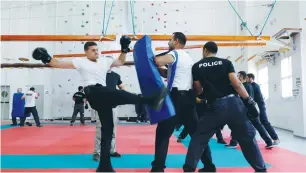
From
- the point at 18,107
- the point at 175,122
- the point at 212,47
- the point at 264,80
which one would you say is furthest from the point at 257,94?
the point at 18,107

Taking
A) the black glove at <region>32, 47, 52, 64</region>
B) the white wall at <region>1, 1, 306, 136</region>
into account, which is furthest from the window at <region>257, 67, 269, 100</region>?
the black glove at <region>32, 47, 52, 64</region>

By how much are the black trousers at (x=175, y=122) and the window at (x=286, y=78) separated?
6.83 meters

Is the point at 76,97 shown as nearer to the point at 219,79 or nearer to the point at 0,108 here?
the point at 0,108

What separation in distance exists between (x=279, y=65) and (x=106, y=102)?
7.90 m

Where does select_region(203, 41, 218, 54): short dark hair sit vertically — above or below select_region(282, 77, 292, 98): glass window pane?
above

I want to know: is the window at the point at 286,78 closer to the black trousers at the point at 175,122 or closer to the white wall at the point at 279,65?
the white wall at the point at 279,65

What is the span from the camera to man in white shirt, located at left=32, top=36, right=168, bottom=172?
298 centimetres

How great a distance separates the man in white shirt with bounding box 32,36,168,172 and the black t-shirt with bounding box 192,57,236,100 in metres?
0.49

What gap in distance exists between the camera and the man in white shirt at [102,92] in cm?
298

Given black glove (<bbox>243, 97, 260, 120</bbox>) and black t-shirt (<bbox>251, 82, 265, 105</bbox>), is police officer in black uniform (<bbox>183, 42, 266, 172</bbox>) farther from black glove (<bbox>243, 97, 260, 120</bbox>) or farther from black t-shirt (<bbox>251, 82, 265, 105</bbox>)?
black t-shirt (<bbox>251, 82, 265, 105</bbox>)

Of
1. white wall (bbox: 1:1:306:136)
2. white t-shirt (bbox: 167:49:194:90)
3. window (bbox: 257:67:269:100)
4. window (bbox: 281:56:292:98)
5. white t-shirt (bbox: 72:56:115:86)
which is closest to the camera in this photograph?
white t-shirt (bbox: 167:49:194:90)

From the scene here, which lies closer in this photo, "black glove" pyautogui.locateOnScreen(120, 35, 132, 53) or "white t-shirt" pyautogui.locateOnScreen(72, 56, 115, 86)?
"white t-shirt" pyautogui.locateOnScreen(72, 56, 115, 86)

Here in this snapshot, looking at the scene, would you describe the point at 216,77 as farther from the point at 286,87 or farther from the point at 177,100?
the point at 286,87

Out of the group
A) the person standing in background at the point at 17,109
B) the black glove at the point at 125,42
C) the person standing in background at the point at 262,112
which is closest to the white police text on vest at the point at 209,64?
the black glove at the point at 125,42
